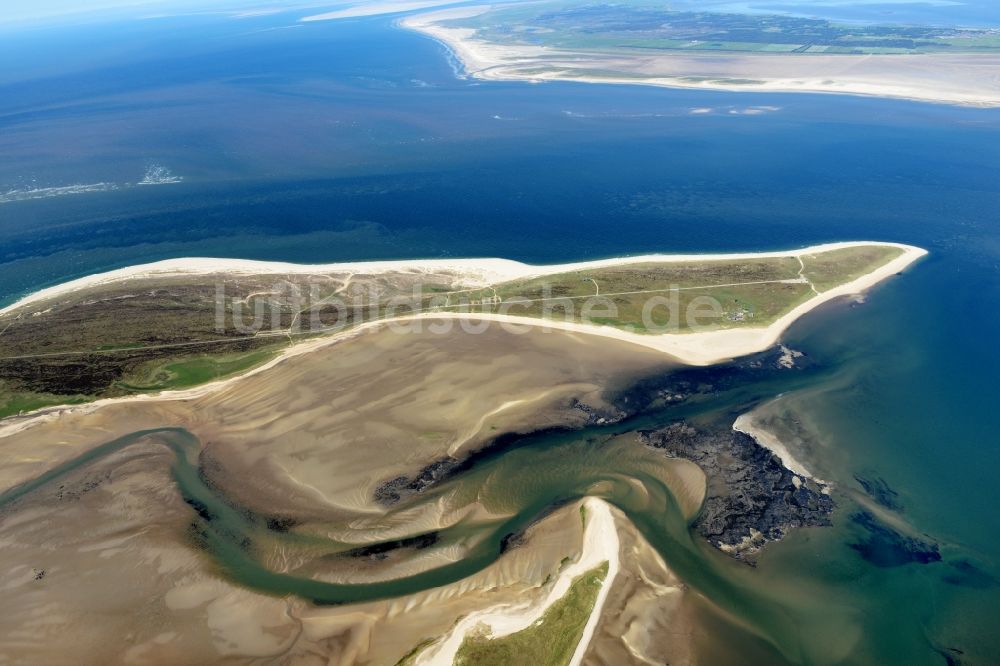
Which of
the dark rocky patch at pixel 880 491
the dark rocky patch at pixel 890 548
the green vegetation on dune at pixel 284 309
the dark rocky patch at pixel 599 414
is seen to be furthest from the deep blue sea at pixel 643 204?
the dark rocky patch at pixel 599 414

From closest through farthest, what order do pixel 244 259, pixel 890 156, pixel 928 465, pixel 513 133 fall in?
pixel 928 465
pixel 244 259
pixel 890 156
pixel 513 133

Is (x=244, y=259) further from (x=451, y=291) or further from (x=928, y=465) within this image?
(x=928, y=465)

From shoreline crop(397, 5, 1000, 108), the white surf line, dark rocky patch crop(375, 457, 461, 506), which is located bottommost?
the white surf line

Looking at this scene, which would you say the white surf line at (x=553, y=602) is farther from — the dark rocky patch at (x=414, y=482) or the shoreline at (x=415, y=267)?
the shoreline at (x=415, y=267)

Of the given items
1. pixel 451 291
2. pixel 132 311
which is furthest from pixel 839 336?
pixel 132 311

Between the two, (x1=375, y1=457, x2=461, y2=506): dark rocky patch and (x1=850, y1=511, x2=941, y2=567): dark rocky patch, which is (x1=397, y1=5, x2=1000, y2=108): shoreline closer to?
(x1=850, y1=511, x2=941, y2=567): dark rocky patch

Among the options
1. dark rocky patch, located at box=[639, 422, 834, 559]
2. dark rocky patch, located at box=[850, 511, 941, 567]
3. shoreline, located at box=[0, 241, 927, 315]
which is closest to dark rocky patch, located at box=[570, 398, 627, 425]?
dark rocky patch, located at box=[639, 422, 834, 559]

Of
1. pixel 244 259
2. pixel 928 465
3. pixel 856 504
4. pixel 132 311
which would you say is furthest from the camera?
pixel 244 259

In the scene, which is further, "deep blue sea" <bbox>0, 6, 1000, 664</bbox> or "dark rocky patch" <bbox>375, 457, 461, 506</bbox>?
"deep blue sea" <bbox>0, 6, 1000, 664</bbox>
